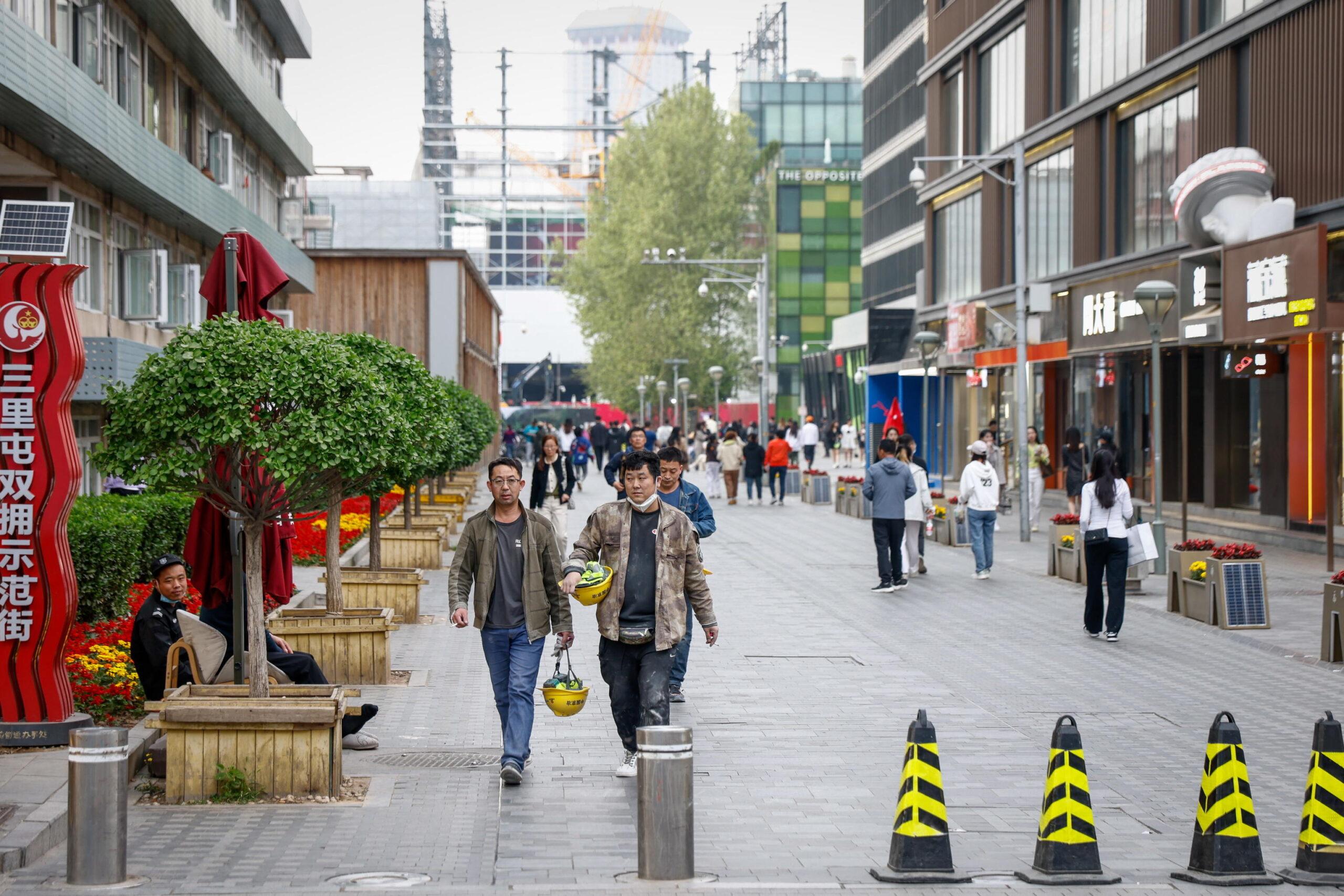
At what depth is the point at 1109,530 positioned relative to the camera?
48.8ft

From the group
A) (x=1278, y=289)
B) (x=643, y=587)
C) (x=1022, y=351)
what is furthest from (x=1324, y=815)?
(x=1022, y=351)

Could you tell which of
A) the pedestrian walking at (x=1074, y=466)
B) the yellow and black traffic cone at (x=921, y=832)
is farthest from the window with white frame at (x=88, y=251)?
the yellow and black traffic cone at (x=921, y=832)

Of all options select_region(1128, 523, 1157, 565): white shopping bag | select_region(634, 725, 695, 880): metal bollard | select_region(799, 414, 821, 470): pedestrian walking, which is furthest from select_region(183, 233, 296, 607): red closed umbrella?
select_region(799, 414, 821, 470): pedestrian walking

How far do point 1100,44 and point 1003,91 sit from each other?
689 cm

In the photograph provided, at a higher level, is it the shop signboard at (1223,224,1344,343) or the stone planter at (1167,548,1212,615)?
the shop signboard at (1223,224,1344,343)

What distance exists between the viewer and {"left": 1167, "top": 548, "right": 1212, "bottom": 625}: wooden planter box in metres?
16.7

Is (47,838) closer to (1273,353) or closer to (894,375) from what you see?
(1273,353)

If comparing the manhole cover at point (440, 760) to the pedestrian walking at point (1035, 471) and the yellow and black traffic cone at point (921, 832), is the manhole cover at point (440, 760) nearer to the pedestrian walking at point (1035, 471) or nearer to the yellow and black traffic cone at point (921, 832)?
the yellow and black traffic cone at point (921, 832)

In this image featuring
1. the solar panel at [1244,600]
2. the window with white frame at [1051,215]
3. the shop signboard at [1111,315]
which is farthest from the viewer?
the window with white frame at [1051,215]

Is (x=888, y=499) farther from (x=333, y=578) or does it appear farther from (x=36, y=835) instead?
(x=36, y=835)

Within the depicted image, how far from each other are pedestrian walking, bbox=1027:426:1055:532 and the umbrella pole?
18799 mm

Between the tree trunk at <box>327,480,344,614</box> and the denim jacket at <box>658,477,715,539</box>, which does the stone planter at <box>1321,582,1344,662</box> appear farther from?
the tree trunk at <box>327,480,344,614</box>

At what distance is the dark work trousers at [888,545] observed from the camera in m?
18.8

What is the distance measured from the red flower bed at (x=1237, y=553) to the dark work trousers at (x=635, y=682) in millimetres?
8945
